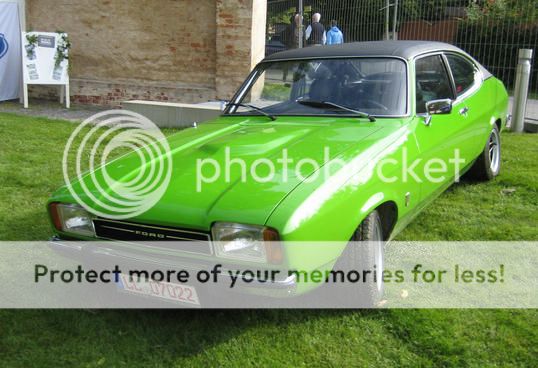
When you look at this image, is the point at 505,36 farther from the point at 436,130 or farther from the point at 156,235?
the point at 156,235

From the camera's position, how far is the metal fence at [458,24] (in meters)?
9.31

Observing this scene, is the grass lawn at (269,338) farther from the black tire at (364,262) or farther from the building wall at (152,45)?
the building wall at (152,45)

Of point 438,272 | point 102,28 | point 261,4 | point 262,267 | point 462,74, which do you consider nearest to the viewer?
point 262,267

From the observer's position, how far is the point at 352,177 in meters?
2.95

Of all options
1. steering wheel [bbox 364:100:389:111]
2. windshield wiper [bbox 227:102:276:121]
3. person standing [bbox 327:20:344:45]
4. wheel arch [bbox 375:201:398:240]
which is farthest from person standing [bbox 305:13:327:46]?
wheel arch [bbox 375:201:398:240]

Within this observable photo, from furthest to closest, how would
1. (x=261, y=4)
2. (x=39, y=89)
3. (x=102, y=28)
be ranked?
(x=39, y=89), (x=102, y=28), (x=261, y=4)

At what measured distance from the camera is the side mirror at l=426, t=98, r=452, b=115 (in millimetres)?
3871

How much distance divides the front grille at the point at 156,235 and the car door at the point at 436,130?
64.0 inches

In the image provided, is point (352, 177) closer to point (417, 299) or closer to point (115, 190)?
point (417, 299)

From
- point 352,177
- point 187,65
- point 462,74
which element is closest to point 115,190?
point 352,177

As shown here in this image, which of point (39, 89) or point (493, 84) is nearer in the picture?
point (493, 84)

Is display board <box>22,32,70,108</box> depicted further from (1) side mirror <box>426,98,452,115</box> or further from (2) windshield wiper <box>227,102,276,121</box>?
(1) side mirror <box>426,98,452,115</box>

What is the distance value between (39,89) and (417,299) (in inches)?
420

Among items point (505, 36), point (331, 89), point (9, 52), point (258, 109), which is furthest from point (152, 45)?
point (331, 89)
